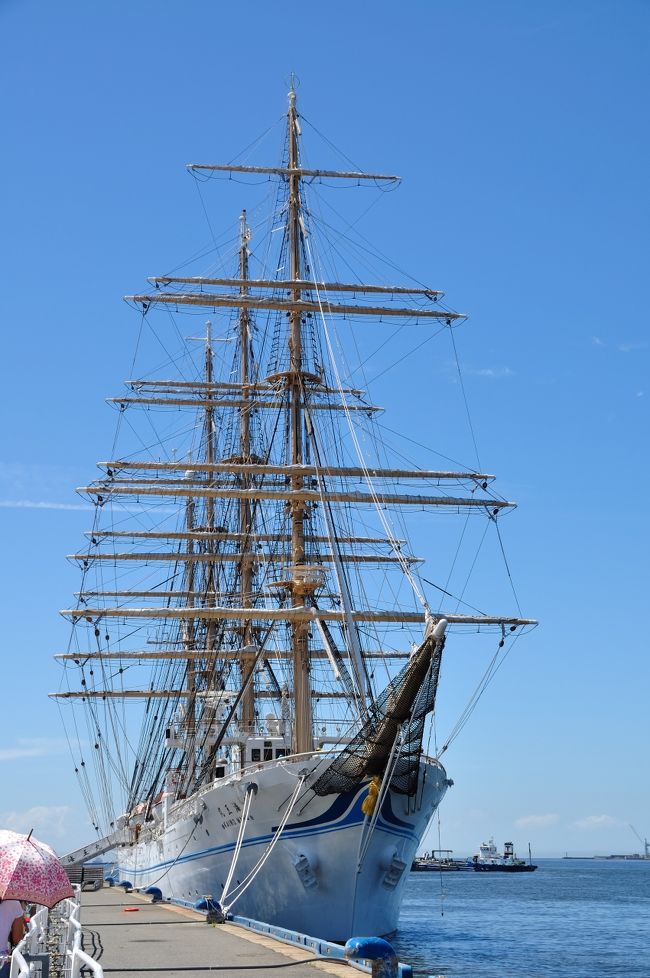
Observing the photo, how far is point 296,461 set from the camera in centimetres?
4388

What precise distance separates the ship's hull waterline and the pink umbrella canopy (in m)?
20.0

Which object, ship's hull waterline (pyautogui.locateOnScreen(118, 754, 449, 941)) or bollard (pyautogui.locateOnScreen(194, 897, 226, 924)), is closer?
bollard (pyautogui.locateOnScreen(194, 897, 226, 924))

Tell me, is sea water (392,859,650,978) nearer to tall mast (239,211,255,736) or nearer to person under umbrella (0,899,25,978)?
tall mast (239,211,255,736)

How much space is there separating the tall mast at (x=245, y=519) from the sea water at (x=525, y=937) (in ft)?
34.4

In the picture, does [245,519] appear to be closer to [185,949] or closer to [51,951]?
[185,949]

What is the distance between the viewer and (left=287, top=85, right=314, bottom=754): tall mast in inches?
1490

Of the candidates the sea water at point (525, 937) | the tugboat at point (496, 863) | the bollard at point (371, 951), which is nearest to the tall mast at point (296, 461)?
the sea water at point (525, 937)

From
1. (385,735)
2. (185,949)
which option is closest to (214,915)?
(185,949)

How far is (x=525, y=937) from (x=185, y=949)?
33.9 m

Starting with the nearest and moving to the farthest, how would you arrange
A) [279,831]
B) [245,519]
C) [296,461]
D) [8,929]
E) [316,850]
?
[8,929], [316,850], [279,831], [296,461], [245,519]

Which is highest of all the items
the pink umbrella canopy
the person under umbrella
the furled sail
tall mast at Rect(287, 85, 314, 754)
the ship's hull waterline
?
tall mast at Rect(287, 85, 314, 754)

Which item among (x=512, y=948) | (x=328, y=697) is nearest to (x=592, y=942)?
(x=512, y=948)

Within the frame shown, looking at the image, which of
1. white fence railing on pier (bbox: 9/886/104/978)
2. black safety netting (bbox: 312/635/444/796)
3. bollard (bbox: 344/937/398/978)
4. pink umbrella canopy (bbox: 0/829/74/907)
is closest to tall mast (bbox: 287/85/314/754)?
black safety netting (bbox: 312/635/444/796)

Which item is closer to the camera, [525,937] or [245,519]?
[525,937]
